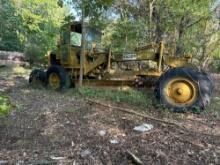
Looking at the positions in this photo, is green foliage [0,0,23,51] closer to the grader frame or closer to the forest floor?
the grader frame

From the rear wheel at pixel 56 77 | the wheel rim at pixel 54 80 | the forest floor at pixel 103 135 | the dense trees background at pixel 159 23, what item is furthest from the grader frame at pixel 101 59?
the forest floor at pixel 103 135

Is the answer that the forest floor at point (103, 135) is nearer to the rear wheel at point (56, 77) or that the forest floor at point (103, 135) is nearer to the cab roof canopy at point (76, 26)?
the rear wheel at point (56, 77)

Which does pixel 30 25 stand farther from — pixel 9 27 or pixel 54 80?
pixel 54 80

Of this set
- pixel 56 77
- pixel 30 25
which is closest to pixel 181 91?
pixel 56 77

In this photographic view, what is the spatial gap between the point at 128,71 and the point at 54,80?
2974 millimetres

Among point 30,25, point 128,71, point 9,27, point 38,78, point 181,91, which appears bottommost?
point 181,91

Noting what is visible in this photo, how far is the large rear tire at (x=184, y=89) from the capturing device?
6719mm

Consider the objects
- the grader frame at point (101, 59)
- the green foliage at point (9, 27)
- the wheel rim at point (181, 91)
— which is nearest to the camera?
the wheel rim at point (181, 91)

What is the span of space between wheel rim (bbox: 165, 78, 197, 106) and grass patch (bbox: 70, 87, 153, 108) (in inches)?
20.6

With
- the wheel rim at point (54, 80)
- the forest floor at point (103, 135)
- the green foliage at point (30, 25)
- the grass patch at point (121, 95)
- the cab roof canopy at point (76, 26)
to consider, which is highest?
the green foliage at point (30, 25)

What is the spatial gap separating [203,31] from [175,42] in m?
1.75

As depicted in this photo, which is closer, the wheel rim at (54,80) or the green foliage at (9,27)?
the wheel rim at (54,80)

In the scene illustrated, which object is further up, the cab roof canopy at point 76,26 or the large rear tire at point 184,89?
the cab roof canopy at point 76,26

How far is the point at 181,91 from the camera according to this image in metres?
6.94
